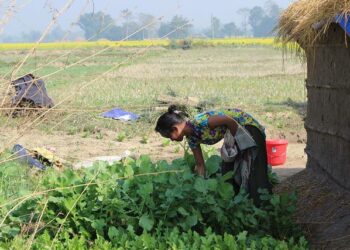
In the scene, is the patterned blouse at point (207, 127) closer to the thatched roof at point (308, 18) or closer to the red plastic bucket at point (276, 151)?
the thatched roof at point (308, 18)

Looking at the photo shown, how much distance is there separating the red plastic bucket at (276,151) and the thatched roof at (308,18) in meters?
2.39

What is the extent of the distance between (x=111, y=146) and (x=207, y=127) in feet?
19.2

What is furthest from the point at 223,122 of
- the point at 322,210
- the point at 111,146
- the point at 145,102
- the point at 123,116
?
the point at 145,102

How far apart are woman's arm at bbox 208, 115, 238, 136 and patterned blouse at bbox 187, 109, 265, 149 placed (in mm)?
33

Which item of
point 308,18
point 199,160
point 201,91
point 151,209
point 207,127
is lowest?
point 201,91

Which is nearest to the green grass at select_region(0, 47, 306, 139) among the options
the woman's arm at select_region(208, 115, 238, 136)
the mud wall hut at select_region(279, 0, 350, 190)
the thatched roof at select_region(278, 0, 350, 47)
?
the mud wall hut at select_region(279, 0, 350, 190)

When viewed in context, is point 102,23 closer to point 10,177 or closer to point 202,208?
point 202,208

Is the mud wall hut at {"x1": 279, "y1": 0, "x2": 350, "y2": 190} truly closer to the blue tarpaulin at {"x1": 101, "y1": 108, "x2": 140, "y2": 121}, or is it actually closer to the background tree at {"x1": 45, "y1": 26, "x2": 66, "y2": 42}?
the background tree at {"x1": 45, "y1": 26, "x2": 66, "y2": 42}

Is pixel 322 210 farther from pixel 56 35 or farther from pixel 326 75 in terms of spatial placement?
pixel 56 35

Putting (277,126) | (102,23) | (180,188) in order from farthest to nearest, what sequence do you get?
(277,126) < (180,188) < (102,23)

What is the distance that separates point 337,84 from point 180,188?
189 cm

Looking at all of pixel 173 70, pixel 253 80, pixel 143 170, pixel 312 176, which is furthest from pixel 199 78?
pixel 143 170

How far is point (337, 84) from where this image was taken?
6.43 meters

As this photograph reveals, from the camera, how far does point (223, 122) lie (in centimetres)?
590
